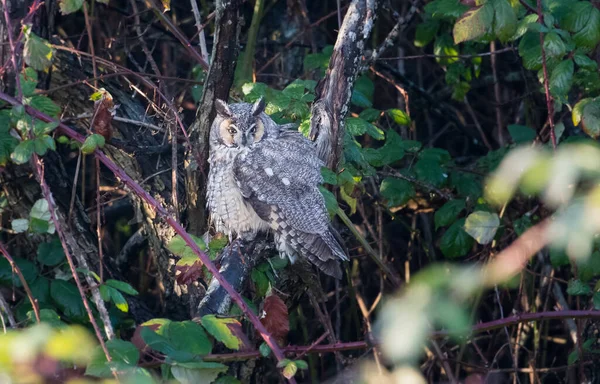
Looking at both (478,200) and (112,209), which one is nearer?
(478,200)

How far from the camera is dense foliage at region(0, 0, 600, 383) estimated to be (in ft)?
2.13

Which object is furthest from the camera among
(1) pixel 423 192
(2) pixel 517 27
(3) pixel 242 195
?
(1) pixel 423 192

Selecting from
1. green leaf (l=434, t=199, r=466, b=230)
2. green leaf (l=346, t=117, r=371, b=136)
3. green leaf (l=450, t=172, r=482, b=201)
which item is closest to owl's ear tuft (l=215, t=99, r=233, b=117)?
green leaf (l=346, t=117, r=371, b=136)

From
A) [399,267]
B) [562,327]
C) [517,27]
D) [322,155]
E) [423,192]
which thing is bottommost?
[562,327]

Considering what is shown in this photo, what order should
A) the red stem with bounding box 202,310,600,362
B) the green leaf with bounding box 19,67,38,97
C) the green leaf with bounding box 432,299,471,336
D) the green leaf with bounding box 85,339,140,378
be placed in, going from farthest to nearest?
the green leaf with bounding box 19,67,38,97
the red stem with bounding box 202,310,600,362
the green leaf with bounding box 85,339,140,378
the green leaf with bounding box 432,299,471,336

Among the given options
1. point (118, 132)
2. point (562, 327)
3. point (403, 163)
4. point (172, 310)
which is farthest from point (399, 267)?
point (118, 132)

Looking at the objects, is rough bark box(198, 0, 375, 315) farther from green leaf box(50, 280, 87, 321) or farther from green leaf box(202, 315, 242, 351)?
green leaf box(202, 315, 242, 351)

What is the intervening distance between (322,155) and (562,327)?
1.81 m

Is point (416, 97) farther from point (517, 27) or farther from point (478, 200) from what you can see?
point (517, 27)

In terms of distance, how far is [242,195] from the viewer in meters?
2.29

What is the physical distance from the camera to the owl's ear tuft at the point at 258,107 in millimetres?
2182

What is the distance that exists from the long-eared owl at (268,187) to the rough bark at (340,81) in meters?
0.10

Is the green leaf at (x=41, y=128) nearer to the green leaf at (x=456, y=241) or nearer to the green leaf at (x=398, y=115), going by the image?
the green leaf at (x=398, y=115)

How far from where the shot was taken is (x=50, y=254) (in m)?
2.25
